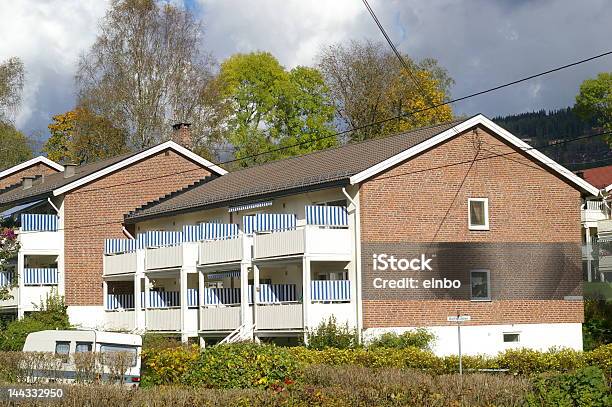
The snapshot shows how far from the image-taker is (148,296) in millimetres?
48812

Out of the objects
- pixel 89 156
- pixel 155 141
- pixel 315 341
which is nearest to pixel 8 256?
pixel 315 341

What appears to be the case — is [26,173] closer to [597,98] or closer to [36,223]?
[36,223]

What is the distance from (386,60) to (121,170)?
→ 1054 inches

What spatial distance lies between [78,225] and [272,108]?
94.5 feet

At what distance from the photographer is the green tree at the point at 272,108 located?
7556cm

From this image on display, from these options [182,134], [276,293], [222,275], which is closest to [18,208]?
[182,134]

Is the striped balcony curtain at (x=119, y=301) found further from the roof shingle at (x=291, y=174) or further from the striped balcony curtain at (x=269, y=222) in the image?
the striped balcony curtain at (x=269, y=222)

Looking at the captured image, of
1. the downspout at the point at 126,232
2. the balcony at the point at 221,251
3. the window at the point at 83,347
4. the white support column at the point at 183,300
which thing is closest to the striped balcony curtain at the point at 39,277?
the downspout at the point at 126,232

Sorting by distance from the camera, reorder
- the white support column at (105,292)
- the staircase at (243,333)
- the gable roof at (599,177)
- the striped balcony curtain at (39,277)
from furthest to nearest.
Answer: the gable roof at (599,177) < the white support column at (105,292) < the striped balcony curtain at (39,277) < the staircase at (243,333)

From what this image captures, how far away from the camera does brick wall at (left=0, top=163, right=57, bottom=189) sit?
6656 cm

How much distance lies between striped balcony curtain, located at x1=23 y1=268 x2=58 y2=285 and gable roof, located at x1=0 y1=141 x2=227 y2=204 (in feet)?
11.1

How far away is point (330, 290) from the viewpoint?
39.9 meters

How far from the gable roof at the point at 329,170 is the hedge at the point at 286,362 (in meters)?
7.11

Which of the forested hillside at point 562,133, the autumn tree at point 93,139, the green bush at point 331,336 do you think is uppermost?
the forested hillside at point 562,133
